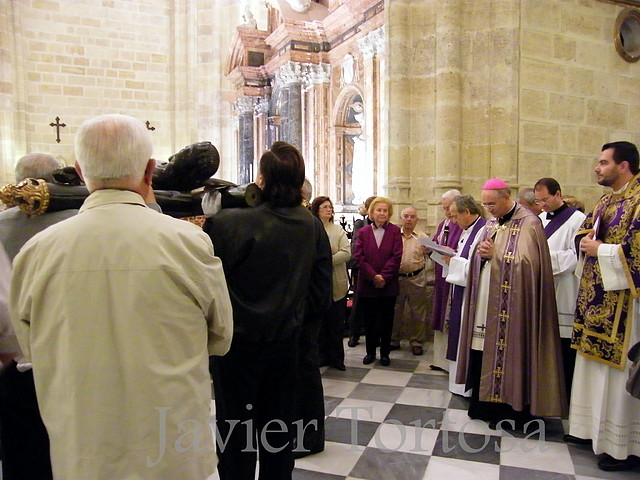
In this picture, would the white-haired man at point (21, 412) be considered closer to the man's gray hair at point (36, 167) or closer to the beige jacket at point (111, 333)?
the man's gray hair at point (36, 167)

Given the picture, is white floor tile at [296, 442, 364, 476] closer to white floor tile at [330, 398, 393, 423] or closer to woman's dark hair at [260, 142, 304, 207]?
white floor tile at [330, 398, 393, 423]

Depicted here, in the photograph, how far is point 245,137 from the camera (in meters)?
13.4

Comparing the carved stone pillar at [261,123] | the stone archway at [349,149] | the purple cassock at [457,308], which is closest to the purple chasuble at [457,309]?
the purple cassock at [457,308]

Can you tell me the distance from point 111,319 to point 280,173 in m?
1.19

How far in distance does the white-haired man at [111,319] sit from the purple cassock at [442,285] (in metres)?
3.80

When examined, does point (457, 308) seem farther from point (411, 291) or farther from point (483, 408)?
point (411, 291)

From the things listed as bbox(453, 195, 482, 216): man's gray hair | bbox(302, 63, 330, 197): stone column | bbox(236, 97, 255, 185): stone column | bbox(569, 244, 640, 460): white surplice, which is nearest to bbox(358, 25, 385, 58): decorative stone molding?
bbox(302, 63, 330, 197): stone column

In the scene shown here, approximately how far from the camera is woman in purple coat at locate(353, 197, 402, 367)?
5.32 m

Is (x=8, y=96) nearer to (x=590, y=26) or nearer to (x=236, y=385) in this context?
(x=590, y=26)

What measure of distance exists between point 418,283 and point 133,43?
12.7m

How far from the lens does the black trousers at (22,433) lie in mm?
2066

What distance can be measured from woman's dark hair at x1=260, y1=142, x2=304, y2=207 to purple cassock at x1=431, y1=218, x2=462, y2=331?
9.49 feet

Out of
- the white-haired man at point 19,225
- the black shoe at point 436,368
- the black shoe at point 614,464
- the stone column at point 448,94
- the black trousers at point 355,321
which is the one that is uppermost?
the stone column at point 448,94

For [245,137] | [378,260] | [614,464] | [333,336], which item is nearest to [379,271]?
[378,260]
